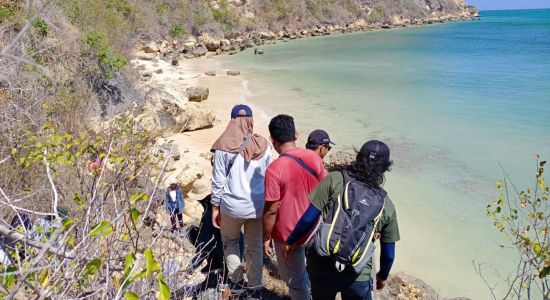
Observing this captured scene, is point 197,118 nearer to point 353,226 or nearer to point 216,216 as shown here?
point 216,216

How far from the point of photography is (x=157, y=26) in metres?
A: 29.6

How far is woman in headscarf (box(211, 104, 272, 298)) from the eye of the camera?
10.2ft

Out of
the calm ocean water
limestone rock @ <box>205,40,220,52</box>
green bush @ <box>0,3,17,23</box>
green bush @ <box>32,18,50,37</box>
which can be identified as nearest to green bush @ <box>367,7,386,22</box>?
limestone rock @ <box>205,40,220,52</box>

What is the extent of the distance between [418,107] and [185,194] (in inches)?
419

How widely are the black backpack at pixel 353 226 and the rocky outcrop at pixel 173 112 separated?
24.9ft

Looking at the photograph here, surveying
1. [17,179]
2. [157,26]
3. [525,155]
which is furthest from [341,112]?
[157,26]

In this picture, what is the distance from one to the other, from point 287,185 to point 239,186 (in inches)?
17.6

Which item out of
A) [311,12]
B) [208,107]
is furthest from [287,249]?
[311,12]

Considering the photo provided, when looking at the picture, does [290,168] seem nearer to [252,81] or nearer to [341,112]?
[341,112]

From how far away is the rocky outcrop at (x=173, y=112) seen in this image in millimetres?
9891

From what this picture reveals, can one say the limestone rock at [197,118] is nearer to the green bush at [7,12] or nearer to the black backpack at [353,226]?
the green bush at [7,12]

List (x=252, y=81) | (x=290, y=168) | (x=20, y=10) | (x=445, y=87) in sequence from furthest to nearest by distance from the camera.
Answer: (x=252, y=81)
(x=445, y=87)
(x=20, y=10)
(x=290, y=168)

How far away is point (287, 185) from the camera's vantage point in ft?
9.25

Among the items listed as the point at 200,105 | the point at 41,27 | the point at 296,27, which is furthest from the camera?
the point at 296,27
